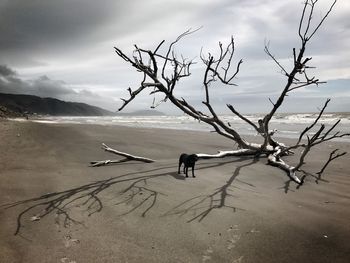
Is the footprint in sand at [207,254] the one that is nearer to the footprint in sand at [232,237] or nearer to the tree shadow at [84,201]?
the footprint in sand at [232,237]

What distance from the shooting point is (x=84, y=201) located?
14.3ft

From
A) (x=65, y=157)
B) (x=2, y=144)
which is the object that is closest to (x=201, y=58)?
(x=65, y=157)

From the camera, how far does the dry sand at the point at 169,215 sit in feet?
9.97

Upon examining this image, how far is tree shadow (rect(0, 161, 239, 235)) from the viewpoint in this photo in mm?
3844

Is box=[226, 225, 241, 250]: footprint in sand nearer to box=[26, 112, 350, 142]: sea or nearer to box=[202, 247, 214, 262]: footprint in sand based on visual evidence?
box=[202, 247, 214, 262]: footprint in sand

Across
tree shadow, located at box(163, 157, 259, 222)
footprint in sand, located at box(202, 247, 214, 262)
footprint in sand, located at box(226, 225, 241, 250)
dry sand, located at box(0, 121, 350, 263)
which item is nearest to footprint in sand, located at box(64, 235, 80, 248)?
dry sand, located at box(0, 121, 350, 263)

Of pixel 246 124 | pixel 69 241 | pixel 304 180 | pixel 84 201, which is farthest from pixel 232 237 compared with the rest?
pixel 246 124

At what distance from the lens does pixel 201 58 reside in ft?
27.7

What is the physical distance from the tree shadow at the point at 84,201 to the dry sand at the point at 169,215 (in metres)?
0.01

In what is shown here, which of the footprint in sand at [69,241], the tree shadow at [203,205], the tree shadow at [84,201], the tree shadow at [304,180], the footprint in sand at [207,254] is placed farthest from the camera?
the tree shadow at [304,180]

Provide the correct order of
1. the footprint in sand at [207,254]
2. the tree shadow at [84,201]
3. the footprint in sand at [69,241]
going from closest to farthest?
the footprint in sand at [207,254] < the footprint in sand at [69,241] < the tree shadow at [84,201]

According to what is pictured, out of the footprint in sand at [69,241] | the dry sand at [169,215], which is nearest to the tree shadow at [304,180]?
the dry sand at [169,215]

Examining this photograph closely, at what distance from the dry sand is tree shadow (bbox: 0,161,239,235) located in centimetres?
1

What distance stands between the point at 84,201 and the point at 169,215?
49.2 inches
